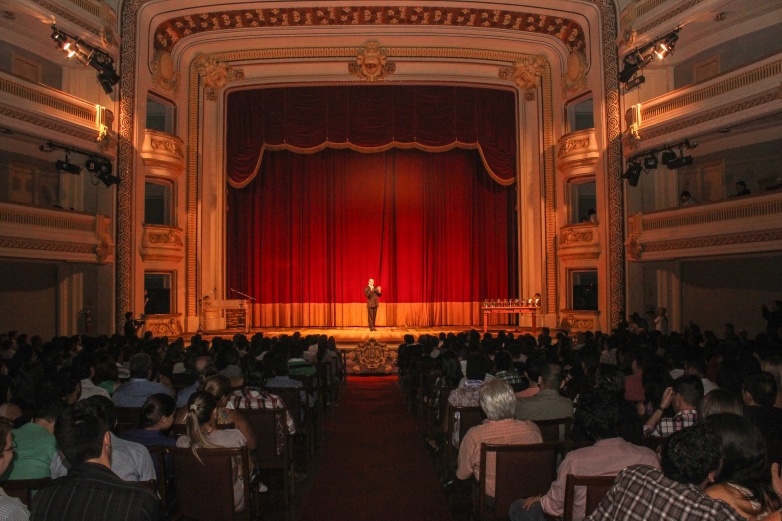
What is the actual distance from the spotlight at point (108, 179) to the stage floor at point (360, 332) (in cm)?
438

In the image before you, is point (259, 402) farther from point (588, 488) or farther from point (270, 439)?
point (588, 488)

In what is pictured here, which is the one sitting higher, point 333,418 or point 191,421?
point 191,421

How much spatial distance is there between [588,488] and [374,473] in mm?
3320

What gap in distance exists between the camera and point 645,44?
47.6 feet

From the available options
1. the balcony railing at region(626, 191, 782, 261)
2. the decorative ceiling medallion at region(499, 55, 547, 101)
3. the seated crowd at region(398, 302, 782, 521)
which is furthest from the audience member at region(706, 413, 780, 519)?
the decorative ceiling medallion at region(499, 55, 547, 101)

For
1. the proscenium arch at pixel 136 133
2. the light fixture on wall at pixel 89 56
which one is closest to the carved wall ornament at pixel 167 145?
the proscenium arch at pixel 136 133

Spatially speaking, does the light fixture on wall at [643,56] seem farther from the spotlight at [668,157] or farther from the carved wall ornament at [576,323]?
the carved wall ornament at [576,323]

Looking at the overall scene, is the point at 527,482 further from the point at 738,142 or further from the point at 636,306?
the point at 738,142

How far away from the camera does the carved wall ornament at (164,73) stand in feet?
55.0

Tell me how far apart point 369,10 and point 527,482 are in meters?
15.3

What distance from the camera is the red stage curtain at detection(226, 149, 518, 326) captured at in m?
20.5

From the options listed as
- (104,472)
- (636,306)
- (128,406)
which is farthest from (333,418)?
(636,306)

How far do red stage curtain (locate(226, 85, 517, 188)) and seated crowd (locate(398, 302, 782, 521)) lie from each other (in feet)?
38.4

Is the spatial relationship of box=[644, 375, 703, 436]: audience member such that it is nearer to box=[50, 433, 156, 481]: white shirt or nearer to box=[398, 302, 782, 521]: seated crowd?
box=[398, 302, 782, 521]: seated crowd
